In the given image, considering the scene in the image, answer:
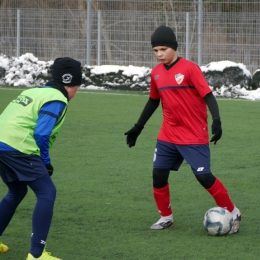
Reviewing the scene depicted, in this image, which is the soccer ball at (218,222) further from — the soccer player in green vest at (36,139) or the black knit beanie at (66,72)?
the black knit beanie at (66,72)

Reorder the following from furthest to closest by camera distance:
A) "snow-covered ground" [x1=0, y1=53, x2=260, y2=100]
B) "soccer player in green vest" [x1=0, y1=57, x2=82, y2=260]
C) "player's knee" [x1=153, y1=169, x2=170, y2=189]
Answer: "snow-covered ground" [x1=0, y1=53, x2=260, y2=100] → "player's knee" [x1=153, y1=169, x2=170, y2=189] → "soccer player in green vest" [x1=0, y1=57, x2=82, y2=260]

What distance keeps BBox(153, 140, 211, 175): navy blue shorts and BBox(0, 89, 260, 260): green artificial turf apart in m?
0.54

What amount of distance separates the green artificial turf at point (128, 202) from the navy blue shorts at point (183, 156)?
540 millimetres

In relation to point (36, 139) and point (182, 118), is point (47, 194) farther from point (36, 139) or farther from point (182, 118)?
point (182, 118)

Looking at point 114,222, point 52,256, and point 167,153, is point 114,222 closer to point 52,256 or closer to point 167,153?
point 167,153

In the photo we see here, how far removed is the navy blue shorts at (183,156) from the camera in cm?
562

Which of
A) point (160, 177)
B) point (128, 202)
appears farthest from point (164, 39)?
point (128, 202)

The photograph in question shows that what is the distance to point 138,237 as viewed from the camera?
561 centimetres

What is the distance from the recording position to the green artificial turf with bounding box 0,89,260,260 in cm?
529

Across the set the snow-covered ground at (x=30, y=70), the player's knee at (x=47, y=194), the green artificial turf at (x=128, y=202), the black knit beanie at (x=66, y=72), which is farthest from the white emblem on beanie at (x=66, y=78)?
the snow-covered ground at (x=30, y=70)

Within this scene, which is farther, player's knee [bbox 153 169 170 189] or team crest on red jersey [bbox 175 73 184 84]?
player's knee [bbox 153 169 170 189]

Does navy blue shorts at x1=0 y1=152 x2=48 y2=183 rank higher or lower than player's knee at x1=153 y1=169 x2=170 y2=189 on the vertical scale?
higher

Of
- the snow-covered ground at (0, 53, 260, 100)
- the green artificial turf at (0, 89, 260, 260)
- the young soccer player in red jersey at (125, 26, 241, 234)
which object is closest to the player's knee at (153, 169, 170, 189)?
the young soccer player in red jersey at (125, 26, 241, 234)

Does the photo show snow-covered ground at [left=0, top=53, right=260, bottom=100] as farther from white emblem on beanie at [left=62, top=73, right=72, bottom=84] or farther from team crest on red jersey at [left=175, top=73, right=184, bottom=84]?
white emblem on beanie at [left=62, top=73, right=72, bottom=84]
